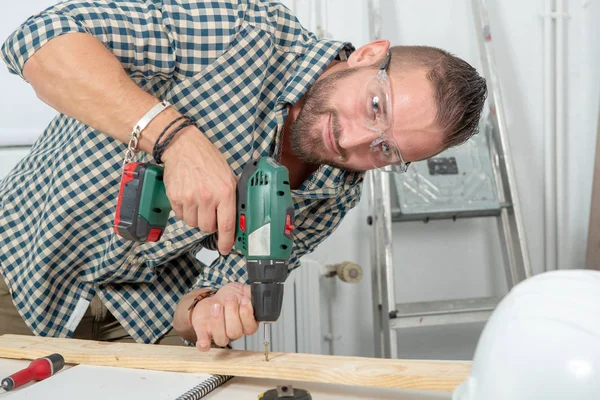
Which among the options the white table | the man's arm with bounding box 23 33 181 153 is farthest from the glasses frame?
the white table

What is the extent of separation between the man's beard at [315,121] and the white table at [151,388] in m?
0.57

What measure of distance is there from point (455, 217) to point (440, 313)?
1.18ft

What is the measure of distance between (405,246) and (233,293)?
1.31 m

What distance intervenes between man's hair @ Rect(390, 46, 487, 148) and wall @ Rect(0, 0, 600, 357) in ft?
3.13

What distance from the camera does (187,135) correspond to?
1.01 m

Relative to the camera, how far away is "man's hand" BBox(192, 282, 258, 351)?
3.34 feet

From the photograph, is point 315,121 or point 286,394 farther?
point 315,121

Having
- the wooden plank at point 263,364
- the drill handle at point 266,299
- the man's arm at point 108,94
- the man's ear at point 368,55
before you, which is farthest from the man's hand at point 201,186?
the man's ear at point 368,55

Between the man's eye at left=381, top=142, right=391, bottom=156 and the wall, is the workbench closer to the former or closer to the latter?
the man's eye at left=381, top=142, right=391, bottom=156

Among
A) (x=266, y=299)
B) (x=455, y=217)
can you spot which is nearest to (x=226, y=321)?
(x=266, y=299)

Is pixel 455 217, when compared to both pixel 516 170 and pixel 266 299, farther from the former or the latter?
pixel 266 299

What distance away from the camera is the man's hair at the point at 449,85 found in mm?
1259

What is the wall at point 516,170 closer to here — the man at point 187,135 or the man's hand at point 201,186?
the man at point 187,135

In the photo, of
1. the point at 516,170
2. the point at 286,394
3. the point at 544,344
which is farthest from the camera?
the point at 516,170
